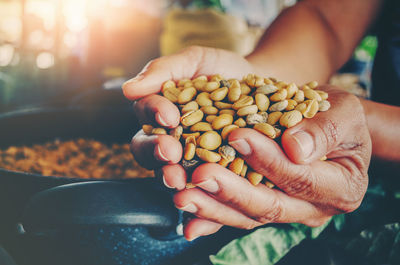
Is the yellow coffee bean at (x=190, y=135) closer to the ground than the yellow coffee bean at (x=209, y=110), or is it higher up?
closer to the ground

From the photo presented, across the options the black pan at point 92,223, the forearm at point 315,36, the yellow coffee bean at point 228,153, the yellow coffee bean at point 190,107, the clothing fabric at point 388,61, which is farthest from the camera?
the forearm at point 315,36

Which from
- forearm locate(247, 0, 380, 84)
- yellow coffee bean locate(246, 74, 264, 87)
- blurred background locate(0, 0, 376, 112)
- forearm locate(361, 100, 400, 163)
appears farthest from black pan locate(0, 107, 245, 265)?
blurred background locate(0, 0, 376, 112)

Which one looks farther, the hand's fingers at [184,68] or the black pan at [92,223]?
the hand's fingers at [184,68]

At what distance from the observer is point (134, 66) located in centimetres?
304

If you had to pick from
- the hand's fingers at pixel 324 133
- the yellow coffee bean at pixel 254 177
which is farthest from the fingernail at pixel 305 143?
the yellow coffee bean at pixel 254 177

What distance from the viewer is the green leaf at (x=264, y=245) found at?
2.36 feet

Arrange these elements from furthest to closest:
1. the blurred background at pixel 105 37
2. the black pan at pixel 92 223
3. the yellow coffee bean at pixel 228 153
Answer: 1. the blurred background at pixel 105 37
2. the yellow coffee bean at pixel 228 153
3. the black pan at pixel 92 223

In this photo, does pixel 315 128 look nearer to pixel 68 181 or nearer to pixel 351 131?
pixel 351 131

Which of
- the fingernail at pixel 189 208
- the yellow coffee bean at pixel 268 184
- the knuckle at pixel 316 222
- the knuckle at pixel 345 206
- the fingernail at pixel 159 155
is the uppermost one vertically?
the fingernail at pixel 159 155

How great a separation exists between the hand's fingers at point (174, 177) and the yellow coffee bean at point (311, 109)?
0.97 ft

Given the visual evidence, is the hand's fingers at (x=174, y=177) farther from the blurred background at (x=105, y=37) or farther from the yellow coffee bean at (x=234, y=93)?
the blurred background at (x=105, y=37)

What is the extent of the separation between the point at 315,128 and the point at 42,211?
521 millimetres

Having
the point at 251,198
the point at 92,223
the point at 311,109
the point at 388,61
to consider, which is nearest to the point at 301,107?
the point at 311,109

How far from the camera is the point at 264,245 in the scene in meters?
0.76
